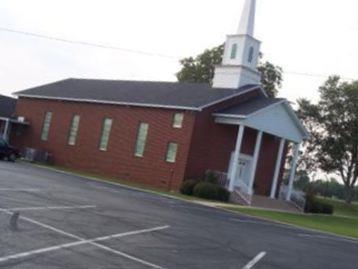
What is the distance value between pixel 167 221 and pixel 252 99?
98.1 feet

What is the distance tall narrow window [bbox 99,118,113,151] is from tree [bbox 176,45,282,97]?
2252cm

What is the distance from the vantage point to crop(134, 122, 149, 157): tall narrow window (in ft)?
155

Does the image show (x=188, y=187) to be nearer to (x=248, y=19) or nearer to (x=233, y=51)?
(x=233, y=51)

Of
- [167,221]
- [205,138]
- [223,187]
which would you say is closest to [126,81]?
[205,138]

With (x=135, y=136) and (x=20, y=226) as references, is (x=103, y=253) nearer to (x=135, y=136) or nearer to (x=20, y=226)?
(x=20, y=226)

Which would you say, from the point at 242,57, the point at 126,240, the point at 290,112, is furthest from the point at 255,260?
the point at 242,57

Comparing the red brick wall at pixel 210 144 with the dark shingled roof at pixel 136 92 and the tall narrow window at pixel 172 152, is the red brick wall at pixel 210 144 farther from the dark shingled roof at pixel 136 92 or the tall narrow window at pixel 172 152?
the tall narrow window at pixel 172 152

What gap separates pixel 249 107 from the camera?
46219mm

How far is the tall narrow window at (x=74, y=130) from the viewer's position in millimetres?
53031

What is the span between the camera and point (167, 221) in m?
20.1

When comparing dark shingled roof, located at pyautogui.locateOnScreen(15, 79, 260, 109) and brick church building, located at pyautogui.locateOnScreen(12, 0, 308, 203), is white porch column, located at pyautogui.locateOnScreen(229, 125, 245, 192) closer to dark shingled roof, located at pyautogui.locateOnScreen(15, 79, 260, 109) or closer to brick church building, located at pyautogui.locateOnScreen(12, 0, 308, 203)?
brick church building, located at pyautogui.locateOnScreen(12, 0, 308, 203)

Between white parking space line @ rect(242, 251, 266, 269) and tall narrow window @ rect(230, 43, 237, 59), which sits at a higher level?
tall narrow window @ rect(230, 43, 237, 59)

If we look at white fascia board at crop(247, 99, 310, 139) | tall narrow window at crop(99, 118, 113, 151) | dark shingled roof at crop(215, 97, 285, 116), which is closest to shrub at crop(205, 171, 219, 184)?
dark shingled roof at crop(215, 97, 285, 116)

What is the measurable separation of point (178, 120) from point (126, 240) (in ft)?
102
